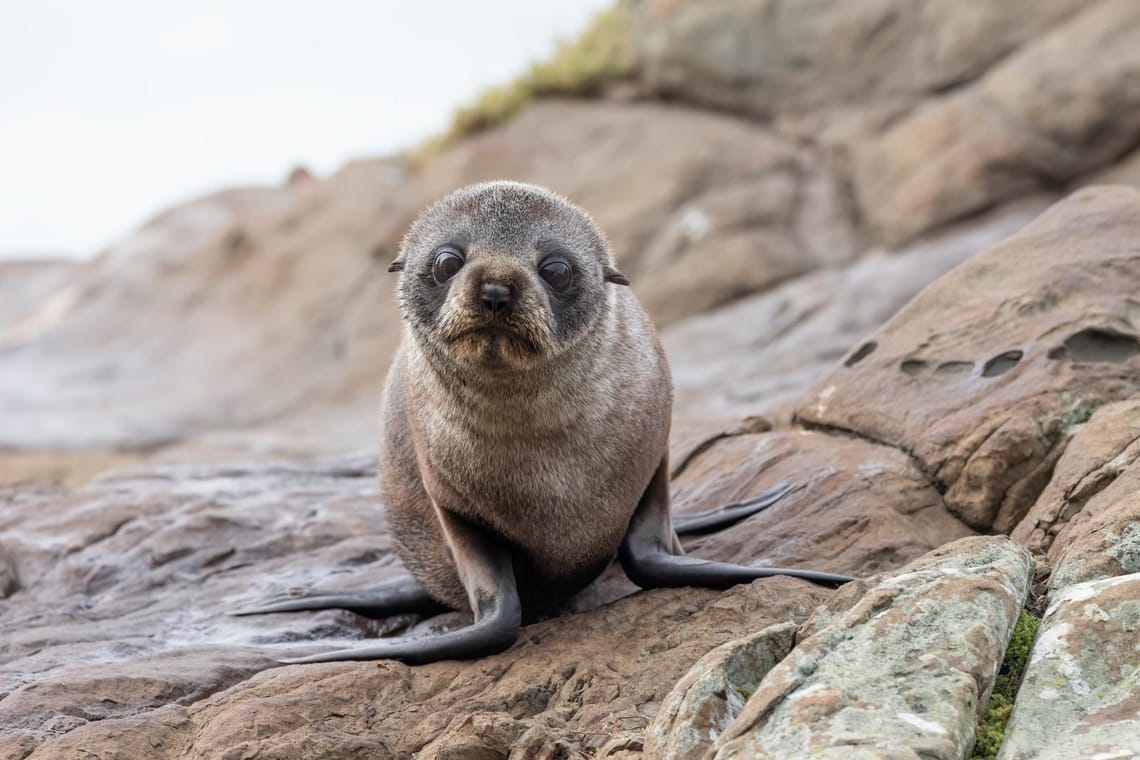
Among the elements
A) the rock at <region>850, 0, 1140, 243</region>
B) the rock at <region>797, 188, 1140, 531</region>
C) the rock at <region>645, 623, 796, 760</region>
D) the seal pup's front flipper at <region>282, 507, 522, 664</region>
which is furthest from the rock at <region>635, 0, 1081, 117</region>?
the rock at <region>645, 623, 796, 760</region>

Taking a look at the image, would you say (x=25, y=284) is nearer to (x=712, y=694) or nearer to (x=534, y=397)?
(x=534, y=397)

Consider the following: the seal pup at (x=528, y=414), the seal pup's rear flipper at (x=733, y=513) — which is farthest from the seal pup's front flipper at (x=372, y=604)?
the seal pup's rear flipper at (x=733, y=513)

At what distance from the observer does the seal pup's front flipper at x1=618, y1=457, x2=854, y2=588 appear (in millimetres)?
6156

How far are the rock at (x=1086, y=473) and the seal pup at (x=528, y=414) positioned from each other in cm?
89

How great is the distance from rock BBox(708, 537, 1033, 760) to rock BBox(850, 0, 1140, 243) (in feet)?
38.5

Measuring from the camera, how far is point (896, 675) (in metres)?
4.10

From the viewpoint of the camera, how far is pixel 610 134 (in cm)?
1967

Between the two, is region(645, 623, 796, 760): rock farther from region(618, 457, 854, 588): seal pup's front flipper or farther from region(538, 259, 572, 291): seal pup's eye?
region(538, 259, 572, 291): seal pup's eye

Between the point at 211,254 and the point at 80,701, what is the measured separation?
58.3 ft

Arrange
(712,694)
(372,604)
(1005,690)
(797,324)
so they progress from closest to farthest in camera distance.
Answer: (1005,690) → (712,694) → (372,604) → (797,324)

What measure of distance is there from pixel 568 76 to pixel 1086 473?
627 inches

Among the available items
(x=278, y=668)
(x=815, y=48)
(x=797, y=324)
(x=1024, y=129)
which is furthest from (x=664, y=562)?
(x=815, y=48)

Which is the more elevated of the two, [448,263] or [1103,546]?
[448,263]

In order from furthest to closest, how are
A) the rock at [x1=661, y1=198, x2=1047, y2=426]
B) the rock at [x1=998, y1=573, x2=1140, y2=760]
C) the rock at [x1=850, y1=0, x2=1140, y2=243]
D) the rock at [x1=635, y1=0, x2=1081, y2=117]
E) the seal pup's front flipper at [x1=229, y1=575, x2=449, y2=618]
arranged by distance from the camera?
the rock at [x1=635, y1=0, x2=1081, y2=117] < the rock at [x1=850, y1=0, x2=1140, y2=243] < the rock at [x1=661, y1=198, x2=1047, y2=426] < the seal pup's front flipper at [x1=229, y1=575, x2=449, y2=618] < the rock at [x1=998, y1=573, x2=1140, y2=760]
